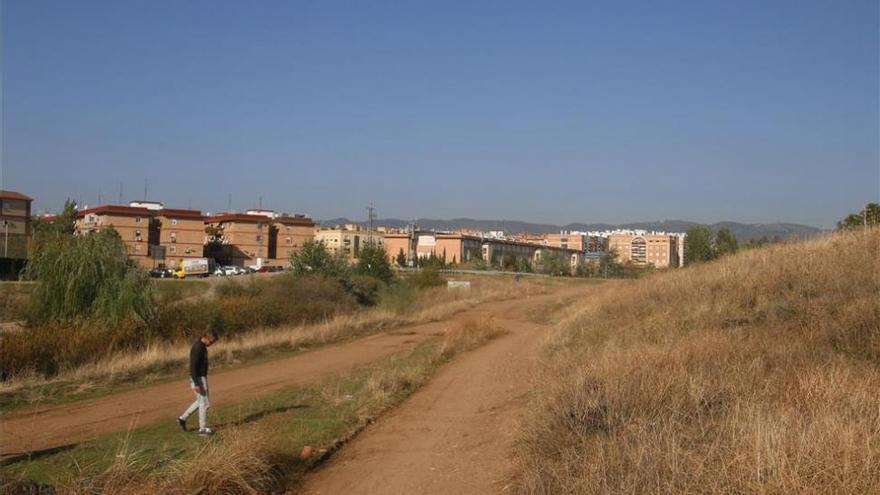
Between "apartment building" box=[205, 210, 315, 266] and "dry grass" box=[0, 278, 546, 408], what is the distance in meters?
80.4

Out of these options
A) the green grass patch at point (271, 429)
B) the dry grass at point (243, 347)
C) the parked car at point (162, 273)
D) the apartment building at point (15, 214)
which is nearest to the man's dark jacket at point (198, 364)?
the green grass patch at point (271, 429)

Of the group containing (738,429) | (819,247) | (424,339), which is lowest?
(424,339)

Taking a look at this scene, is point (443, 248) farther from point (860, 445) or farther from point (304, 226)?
point (860, 445)

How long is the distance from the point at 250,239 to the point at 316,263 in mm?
82270

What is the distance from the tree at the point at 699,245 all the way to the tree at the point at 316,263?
72.3ft

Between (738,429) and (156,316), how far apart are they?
88.7 feet

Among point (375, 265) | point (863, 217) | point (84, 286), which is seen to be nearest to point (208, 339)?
point (84, 286)

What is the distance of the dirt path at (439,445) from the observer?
9.61 meters

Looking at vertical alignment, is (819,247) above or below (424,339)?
above

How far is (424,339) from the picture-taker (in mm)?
33062

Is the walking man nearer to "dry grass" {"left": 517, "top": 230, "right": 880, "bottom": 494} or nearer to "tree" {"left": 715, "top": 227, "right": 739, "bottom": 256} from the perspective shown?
"dry grass" {"left": 517, "top": 230, "right": 880, "bottom": 494}

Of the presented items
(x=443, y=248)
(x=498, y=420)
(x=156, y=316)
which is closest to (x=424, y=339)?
(x=156, y=316)

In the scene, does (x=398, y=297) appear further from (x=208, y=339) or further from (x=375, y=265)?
(x=208, y=339)

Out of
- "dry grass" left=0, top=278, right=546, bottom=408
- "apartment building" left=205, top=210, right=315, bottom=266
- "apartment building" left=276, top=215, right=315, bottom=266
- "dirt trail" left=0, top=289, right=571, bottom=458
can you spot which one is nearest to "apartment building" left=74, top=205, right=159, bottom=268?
"apartment building" left=205, top=210, right=315, bottom=266
